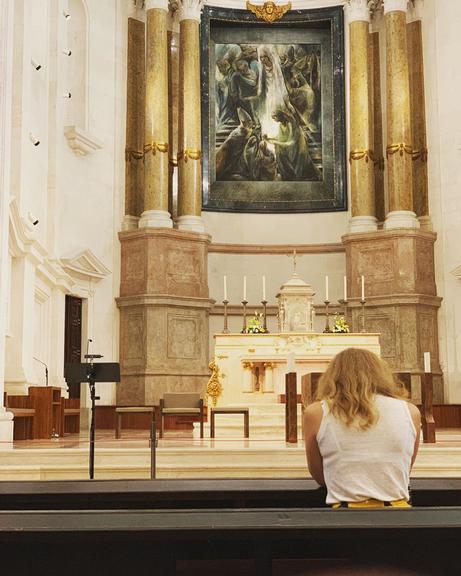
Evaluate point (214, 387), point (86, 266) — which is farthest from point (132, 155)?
point (214, 387)

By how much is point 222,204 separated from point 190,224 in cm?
130

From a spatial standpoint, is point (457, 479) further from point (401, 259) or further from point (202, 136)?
point (202, 136)

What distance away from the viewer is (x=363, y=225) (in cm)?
1673

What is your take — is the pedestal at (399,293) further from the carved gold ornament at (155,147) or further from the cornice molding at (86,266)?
the cornice molding at (86,266)

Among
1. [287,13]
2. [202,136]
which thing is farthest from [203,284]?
→ [287,13]

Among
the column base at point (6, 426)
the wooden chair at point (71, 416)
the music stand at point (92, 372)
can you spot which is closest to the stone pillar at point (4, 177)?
the column base at point (6, 426)

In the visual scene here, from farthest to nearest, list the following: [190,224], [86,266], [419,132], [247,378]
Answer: [419,132]
[190,224]
[86,266]
[247,378]

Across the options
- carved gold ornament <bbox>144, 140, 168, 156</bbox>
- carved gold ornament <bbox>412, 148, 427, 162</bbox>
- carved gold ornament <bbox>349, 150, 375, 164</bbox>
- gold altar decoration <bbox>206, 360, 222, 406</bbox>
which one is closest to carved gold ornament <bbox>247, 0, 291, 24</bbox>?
carved gold ornament <bbox>349, 150, 375, 164</bbox>

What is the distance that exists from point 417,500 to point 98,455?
16.0ft

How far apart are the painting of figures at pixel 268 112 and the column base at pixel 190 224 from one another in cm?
151

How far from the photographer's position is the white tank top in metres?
3.23

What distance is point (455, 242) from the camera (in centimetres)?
1655

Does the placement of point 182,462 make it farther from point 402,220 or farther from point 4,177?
point 402,220

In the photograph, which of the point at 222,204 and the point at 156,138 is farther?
the point at 222,204
